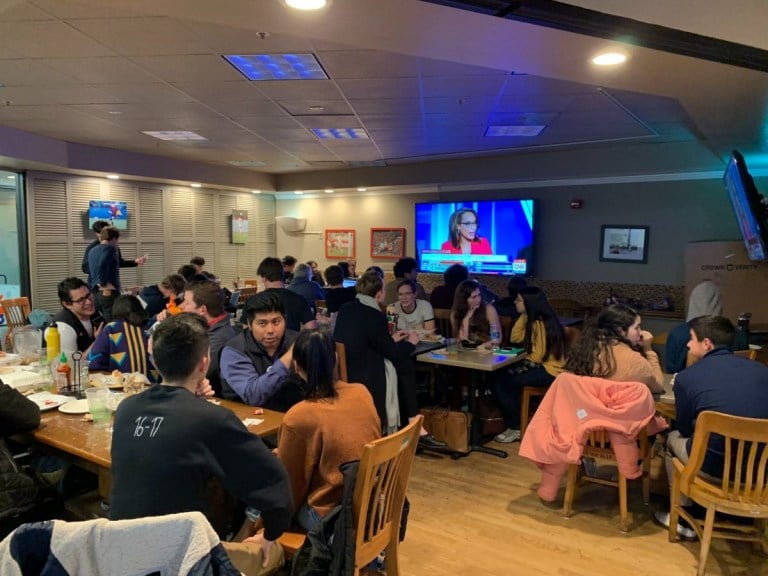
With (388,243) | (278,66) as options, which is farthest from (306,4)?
(388,243)

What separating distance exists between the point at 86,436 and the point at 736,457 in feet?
9.89

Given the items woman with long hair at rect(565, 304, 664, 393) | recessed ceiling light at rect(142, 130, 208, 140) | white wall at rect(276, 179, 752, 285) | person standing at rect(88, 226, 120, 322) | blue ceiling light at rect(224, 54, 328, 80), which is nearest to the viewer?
woman with long hair at rect(565, 304, 664, 393)

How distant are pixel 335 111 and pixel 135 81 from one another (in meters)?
1.69

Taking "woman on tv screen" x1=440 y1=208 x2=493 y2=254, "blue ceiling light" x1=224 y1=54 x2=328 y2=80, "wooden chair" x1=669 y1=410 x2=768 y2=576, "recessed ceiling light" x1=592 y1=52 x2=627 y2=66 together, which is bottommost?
"wooden chair" x1=669 y1=410 x2=768 y2=576

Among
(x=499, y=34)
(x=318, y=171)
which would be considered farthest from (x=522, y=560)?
(x=318, y=171)

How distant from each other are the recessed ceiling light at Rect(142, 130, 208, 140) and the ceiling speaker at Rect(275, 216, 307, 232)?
373 centimetres

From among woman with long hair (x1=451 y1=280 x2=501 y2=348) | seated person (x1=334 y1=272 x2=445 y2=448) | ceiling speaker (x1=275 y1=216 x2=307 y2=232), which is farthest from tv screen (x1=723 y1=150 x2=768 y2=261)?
ceiling speaker (x1=275 y1=216 x2=307 y2=232)

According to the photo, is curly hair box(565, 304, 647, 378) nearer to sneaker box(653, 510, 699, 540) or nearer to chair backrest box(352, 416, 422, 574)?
sneaker box(653, 510, 699, 540)

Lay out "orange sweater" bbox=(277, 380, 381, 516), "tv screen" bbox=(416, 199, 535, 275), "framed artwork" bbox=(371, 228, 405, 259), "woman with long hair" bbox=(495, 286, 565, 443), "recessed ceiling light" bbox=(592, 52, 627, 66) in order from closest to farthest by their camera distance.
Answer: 1. "orange sweater" bbox=(277, 380, 381, 516)
2. "recessed ceiling light" bbox=(592, 52, 627, 66)
3. "woman with long hair" bbox=(495, 286, 565, 443)
4. "tv screen" bbox=(416, 199, 535, 275)
5. "framed artwork" bbox=(371, 228, 405, 259)

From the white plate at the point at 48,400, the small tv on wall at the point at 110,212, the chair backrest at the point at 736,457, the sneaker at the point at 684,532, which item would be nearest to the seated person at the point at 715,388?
the sneaker at the point at 684,532

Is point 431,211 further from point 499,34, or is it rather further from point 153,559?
point 153,559

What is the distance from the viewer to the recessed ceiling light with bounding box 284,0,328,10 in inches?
86.2

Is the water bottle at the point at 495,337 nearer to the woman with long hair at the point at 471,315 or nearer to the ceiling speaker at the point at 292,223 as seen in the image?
the woman with long hair at the point at 471,315

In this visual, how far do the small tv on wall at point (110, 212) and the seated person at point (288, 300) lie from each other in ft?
13.8
